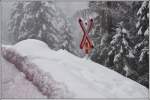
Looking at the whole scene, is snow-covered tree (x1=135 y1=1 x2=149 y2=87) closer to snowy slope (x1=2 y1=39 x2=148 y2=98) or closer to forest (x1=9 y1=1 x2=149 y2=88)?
forest (x1=9 y1=1 x2=149 y2=88)

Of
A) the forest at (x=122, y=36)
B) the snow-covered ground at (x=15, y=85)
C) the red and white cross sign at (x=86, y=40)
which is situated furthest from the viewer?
the forest at (x=122, y=36)

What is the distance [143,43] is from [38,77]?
870cm

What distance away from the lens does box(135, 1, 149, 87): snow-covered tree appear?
54.7ft

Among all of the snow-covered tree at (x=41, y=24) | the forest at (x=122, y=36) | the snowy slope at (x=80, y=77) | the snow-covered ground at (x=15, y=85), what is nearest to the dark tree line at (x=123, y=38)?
the forest at (x=122, y=36)

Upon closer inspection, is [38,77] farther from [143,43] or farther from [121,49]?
[121,49]

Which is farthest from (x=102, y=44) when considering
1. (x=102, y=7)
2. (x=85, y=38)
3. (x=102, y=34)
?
(x=85, y=38)

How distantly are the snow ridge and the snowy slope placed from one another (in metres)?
0.04

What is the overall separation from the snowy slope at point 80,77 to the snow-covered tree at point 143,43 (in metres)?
6.35

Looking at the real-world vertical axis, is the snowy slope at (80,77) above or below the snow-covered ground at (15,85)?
above

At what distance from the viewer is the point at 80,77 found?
976 centimetres

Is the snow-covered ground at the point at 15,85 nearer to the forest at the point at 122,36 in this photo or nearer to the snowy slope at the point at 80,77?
the snowy slope at the point at 80,77

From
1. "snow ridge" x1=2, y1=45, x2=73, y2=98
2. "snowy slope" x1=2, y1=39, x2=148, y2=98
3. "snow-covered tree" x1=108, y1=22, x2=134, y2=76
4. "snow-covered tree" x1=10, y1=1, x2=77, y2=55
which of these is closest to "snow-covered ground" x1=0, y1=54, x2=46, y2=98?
"snow ridge" x1=2, y1=45, x2=73, y2=98

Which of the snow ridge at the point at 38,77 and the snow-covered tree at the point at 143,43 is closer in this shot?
the snow ridge at the point at 38,77

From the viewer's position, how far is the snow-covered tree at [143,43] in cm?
1667
